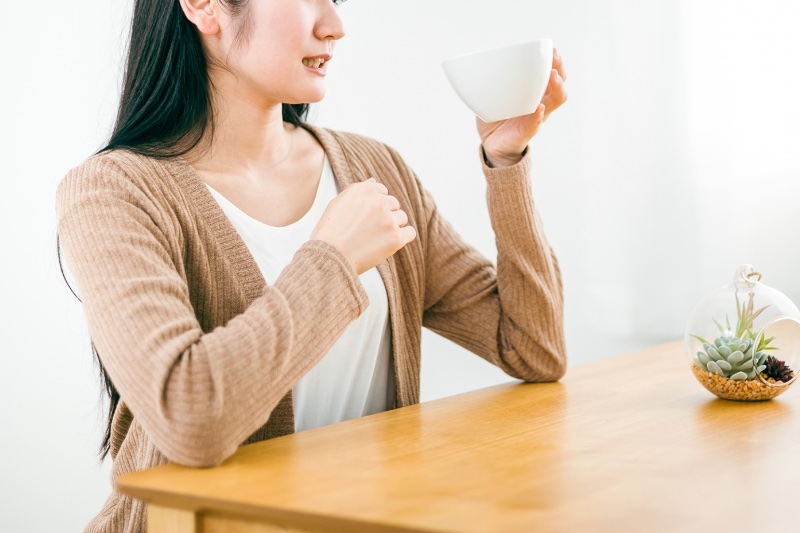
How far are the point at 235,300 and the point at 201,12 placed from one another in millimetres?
394

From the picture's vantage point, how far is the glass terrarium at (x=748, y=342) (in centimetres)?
106

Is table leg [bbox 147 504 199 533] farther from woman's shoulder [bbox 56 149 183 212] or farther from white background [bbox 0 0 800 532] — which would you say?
white background [bbox 0 0 800 532]

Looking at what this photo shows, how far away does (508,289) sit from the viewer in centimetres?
129

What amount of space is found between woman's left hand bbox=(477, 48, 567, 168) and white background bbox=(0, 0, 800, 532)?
0.69 metres

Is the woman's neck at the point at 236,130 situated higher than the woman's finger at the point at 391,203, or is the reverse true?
the woman's neck at the point at 236,130

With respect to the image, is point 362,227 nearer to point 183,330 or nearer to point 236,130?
point 183,330

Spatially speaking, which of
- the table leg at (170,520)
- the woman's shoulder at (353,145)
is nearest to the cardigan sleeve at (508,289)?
the woman's shoulder at (353,145)

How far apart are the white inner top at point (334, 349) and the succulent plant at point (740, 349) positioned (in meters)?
0.45

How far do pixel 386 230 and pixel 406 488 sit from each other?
0.37 meters

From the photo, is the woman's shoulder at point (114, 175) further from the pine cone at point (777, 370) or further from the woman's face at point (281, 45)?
the pine cone at point (777, 370)

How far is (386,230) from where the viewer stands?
1.01 meters

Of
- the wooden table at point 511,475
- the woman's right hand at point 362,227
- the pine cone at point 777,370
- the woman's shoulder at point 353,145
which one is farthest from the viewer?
the woman's shoulder at point 353,145

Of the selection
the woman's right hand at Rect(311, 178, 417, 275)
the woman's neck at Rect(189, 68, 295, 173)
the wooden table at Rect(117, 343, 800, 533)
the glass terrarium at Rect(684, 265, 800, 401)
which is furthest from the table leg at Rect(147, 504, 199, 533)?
the glass terrarium at Rect(684, 265, 800, 401)

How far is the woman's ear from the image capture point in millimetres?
1164
